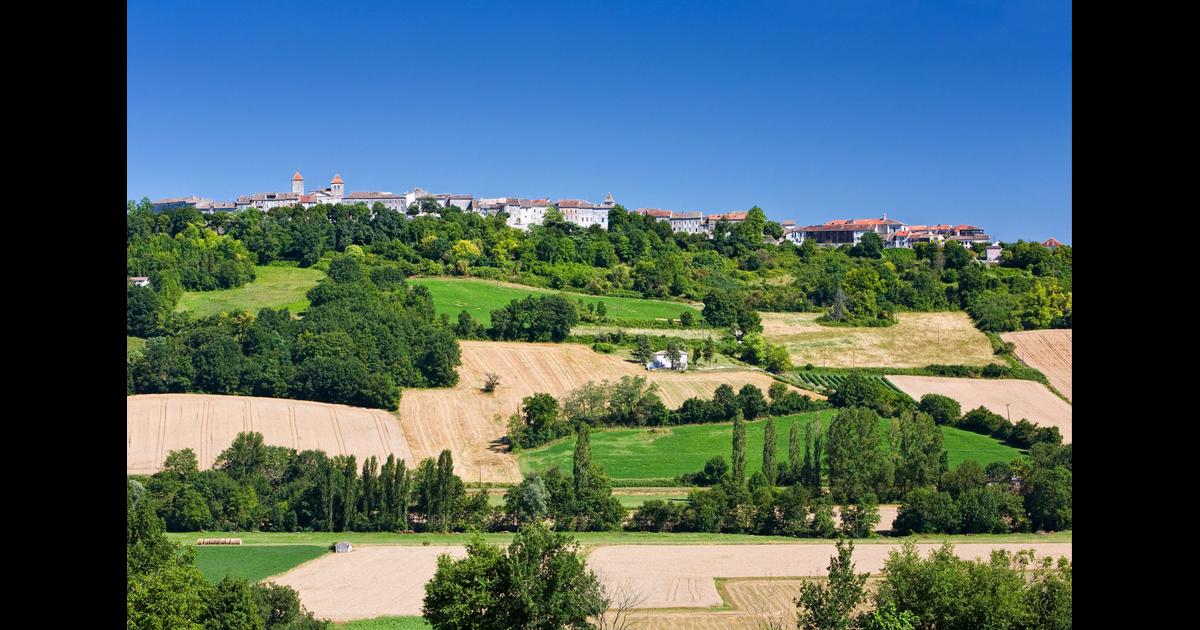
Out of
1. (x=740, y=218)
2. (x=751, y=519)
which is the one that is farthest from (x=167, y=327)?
(x=740, y=218)

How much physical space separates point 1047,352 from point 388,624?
3835 cm

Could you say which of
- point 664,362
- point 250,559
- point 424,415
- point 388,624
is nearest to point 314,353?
point 424,415

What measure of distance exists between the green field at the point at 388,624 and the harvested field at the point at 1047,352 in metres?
32.7

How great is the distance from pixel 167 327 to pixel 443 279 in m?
16.0

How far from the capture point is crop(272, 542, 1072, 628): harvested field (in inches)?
899

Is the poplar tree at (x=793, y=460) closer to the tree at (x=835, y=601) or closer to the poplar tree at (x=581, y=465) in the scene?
the poplar tree at (x=581, y=465)

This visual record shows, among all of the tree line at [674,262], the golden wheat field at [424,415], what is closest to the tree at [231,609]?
the golden wheat field at [424,415]

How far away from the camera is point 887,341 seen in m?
53.2

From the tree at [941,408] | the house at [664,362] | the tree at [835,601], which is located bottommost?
the tree at [835,601]

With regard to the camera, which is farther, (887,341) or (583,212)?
(583,212)

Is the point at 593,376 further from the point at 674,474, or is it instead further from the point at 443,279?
the point at 443,279

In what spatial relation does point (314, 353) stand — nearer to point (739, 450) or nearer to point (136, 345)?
point (136, 345)

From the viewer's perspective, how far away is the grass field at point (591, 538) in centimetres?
2888
